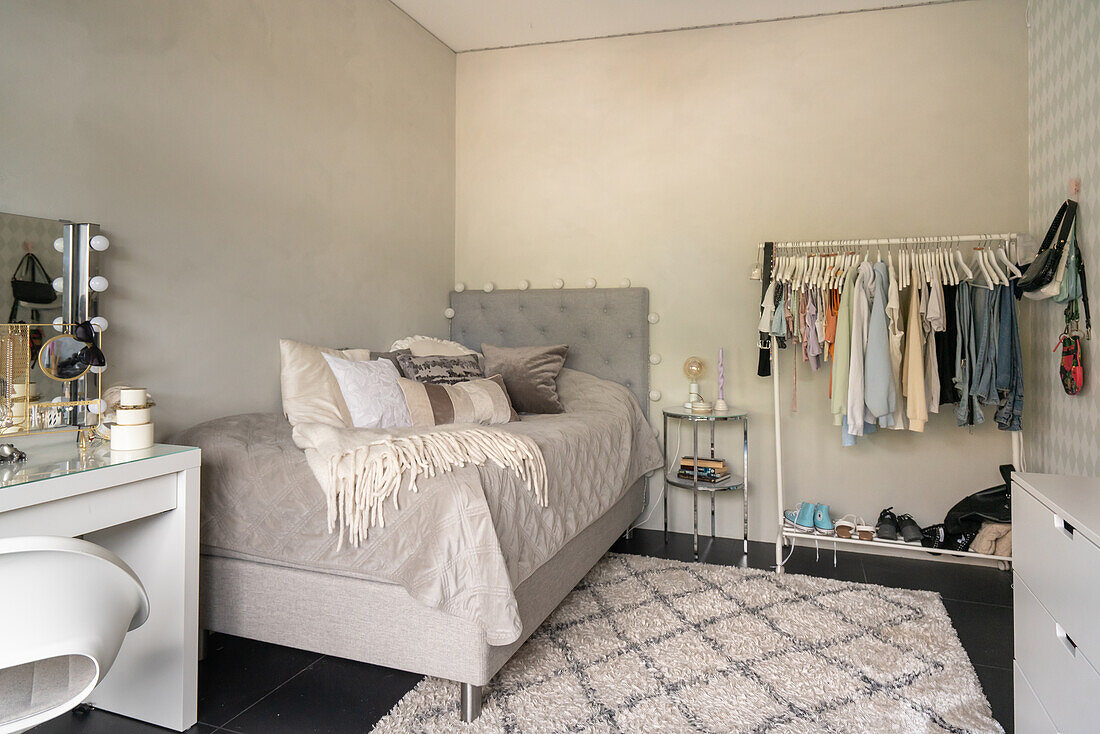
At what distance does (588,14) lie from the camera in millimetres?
3408

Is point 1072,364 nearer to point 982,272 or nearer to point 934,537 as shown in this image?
point 982,272

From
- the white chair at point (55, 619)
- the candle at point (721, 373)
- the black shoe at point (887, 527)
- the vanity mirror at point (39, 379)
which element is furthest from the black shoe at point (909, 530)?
the vanity mirror at point (39, 379)

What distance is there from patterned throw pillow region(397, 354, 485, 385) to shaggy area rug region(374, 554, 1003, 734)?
3.48 feet

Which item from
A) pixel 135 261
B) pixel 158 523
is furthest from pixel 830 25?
pixel 158 523

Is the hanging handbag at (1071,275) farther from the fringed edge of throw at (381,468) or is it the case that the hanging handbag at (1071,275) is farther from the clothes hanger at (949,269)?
the fringed edge of throw at (381,468)

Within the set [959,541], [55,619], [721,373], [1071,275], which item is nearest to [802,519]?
[959,541]

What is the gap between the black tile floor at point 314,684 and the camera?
167 centimetres

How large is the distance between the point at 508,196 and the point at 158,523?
2768 mm

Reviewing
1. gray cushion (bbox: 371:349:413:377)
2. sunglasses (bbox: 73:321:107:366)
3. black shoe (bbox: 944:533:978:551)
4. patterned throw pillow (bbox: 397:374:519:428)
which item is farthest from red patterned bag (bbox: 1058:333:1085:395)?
sunglasses (bbox: 73:321:107:366)

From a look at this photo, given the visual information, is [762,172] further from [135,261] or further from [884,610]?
[135,261]

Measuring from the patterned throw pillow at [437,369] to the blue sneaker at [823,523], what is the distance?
1765 millimetres

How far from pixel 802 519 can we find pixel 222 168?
2.93 m

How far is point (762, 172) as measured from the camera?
133 inches

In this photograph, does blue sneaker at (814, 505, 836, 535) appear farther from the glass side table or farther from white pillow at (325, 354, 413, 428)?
white pillow at (325, 354, 413, 428)
